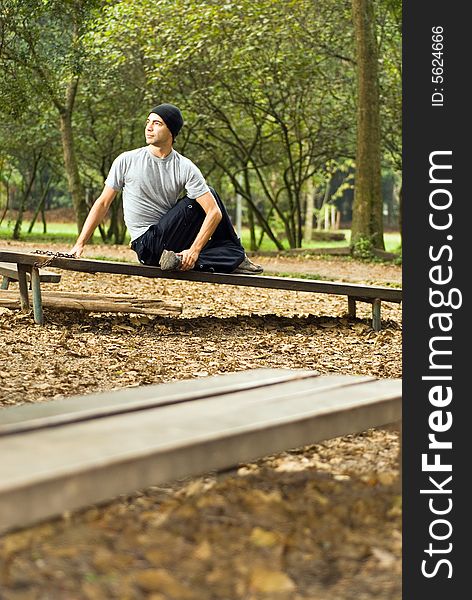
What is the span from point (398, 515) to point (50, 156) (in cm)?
3080

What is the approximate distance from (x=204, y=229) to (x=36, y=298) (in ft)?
4.68

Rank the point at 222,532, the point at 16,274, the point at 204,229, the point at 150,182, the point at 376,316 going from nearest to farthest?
the point at 222,532, the point at 204,229, the point at 150,182, the point at 16,274, the point at 376,316

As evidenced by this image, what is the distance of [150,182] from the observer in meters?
7.71

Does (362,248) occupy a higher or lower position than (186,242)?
lower

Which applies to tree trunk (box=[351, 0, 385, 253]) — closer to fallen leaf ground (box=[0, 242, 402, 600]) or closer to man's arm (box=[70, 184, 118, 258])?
man's arm (box=[70, 184, 118, 258])

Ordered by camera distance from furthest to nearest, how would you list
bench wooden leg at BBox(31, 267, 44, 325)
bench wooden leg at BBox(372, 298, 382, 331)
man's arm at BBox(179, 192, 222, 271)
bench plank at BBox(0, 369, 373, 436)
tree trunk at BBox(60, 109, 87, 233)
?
tree trunk at BBox(60, 109, 87, 233), bench wooden leg at BBox(372, 298, 382, 331), bench wooden leg at BBox(31, 267, 44, 325), man's arm at BBox(179, 192, 222, 271), bench plank at BBox(0, 369, 373, 436)

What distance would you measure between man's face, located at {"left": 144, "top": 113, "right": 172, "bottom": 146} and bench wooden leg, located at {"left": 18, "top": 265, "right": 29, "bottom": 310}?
1477mm

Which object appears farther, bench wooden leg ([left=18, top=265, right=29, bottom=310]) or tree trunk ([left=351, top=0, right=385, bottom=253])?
tree trunk ([left=351, top=0, right=385, bottom=253])

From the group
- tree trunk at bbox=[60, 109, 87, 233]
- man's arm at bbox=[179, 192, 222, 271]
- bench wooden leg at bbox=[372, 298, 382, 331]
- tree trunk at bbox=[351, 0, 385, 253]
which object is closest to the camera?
man's arm at bbox=[179, 192, 222, 271]

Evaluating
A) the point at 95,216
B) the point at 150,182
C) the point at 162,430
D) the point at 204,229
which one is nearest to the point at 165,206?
the point at 150,182

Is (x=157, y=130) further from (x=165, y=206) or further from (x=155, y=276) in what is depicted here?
(x=155, y=276)

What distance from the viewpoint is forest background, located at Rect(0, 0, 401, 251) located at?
1906cm

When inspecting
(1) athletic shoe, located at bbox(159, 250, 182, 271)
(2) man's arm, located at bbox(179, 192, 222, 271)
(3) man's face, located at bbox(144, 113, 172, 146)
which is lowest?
(1) athletic shoe, located at bbox(159, 250, 182, 271)

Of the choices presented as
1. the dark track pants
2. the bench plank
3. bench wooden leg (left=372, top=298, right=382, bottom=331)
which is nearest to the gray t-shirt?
the dark track pants
